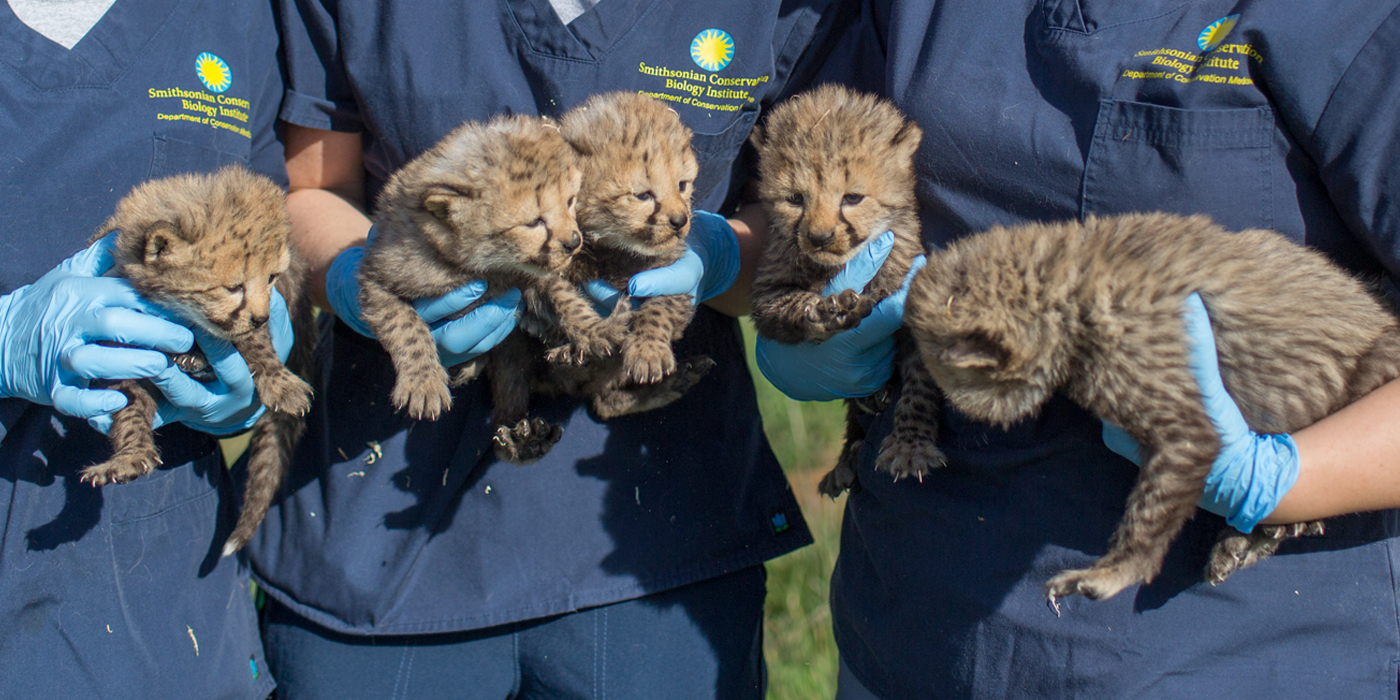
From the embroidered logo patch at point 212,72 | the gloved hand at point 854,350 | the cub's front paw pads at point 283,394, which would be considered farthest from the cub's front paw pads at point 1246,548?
the embroidered logo patch at point 212,72

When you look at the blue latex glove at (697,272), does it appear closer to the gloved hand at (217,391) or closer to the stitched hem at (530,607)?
the stitched hem at (530,607)

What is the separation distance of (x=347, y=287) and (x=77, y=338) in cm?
70

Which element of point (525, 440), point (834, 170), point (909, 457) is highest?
point (834, 170)

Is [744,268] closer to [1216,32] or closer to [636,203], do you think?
[636,203]

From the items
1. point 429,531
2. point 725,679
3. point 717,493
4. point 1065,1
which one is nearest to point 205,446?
point 429,531

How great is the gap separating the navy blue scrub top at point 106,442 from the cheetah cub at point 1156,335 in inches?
82.6

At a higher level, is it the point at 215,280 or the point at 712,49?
the point at 712,49

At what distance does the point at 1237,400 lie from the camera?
77.3 inches

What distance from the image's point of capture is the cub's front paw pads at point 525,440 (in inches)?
97.3

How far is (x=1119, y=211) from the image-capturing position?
1.91 meters

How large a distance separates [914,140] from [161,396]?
7.54 ft

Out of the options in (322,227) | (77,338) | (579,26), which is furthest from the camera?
(322,227)

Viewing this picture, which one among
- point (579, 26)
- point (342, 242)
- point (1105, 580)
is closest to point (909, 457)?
point (1105, 580)

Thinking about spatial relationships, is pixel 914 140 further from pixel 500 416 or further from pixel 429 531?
pixel 429 531
